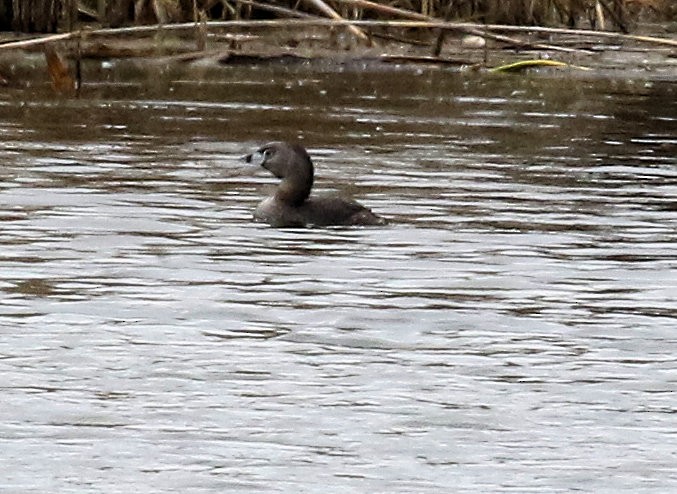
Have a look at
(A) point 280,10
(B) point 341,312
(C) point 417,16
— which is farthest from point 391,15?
(B) point 341,312

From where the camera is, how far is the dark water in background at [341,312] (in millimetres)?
6289

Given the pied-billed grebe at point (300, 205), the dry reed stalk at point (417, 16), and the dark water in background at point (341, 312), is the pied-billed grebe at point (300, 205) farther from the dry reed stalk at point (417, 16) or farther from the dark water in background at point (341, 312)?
the dry reed stalk at point (417, 16)

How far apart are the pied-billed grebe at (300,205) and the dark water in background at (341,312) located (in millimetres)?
115

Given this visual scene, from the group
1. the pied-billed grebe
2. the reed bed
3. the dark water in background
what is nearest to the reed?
the reed bed

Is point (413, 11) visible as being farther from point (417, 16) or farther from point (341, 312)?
point (341, 312)

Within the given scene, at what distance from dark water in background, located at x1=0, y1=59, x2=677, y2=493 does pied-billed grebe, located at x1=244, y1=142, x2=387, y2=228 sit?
11 cm

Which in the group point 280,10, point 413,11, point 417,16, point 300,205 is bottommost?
point 300,205

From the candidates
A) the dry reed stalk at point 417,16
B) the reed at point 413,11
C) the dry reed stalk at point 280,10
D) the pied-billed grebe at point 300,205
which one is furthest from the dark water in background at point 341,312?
the reed at point 413,11

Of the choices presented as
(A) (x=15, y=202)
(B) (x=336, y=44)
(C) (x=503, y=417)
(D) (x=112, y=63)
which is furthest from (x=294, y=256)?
(B) (x=336, y=44)

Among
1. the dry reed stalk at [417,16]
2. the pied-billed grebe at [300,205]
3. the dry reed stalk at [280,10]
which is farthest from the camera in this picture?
the dry reed stalk at [280,10]

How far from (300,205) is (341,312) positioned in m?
2.90

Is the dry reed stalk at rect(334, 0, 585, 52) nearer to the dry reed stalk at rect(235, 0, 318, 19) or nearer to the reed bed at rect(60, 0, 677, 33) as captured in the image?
the dry reed stalk at rect(235, 0, 318, 19)

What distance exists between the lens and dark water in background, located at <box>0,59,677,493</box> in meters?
6.29

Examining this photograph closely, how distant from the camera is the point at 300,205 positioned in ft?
37.7
